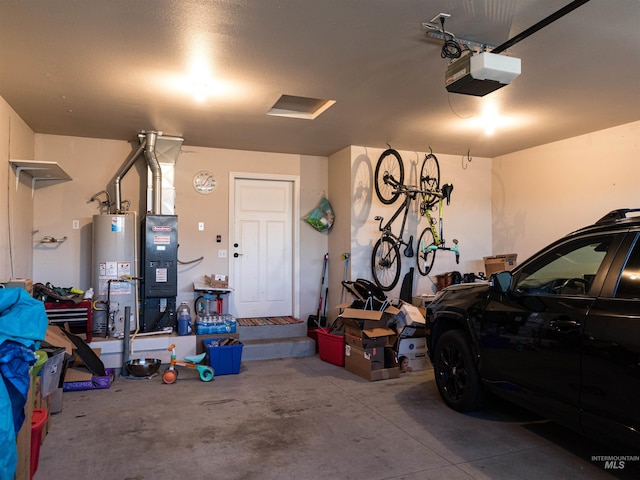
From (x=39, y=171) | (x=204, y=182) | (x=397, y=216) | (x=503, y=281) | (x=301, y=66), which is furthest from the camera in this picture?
(x=397, y=216)

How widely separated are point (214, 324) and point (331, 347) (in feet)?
4.73

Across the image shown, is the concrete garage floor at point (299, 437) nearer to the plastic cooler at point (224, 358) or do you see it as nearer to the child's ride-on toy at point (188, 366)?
the child's ride-on toy at point (188, 366)

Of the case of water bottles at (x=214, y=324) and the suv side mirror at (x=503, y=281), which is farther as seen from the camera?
the case of water bottles at (x=214, y=324)

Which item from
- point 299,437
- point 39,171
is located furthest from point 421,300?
point 39,171

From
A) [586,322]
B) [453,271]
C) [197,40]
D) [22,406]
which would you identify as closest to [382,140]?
[453,271]

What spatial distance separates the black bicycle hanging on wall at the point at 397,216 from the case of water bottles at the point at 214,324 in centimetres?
203

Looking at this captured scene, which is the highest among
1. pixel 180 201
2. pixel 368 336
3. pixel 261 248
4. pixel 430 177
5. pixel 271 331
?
pixel 430 177

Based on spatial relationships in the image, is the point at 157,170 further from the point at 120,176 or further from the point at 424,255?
the point at 424,255

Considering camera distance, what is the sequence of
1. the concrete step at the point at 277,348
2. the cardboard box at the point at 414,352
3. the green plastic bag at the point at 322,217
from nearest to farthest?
the cardboard box at the point at 414,352 < the concrete step at the point at 277,348 < the green plastic bag at the point at 322,217

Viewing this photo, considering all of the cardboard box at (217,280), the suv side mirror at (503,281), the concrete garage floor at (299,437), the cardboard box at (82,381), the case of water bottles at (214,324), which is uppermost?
the suv side mirror at (503,281)

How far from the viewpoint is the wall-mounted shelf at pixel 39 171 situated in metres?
4.44

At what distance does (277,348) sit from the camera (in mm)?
5641

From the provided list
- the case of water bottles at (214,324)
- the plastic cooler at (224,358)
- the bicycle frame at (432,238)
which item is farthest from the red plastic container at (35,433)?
the bicycle frame at (432,238)

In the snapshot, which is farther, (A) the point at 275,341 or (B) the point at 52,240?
(A) the point at 275,341
